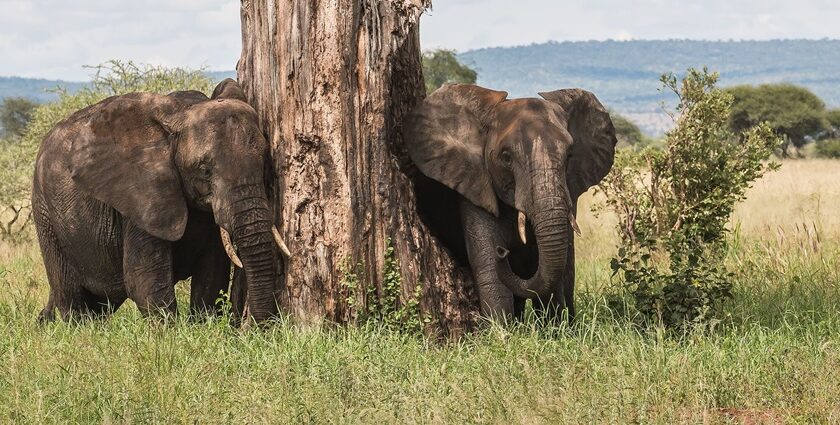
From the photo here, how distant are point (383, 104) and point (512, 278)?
1291 mm

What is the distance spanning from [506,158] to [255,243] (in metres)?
1.54

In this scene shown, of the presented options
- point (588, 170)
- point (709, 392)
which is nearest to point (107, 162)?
point (588, 170)

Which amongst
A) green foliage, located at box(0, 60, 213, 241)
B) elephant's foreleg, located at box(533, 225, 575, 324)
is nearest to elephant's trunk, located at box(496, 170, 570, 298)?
elephant's foreleg, located at box(533, 225, 575, 324)

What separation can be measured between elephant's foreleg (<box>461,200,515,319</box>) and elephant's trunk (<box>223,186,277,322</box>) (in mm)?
1193

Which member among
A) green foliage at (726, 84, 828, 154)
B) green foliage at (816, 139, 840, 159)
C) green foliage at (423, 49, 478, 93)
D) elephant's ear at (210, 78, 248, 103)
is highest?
elephant's ear at (210, 78, 248, 103)

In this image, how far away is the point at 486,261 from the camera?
7.46 meters

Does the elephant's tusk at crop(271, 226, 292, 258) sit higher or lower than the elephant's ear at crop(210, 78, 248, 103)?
lower

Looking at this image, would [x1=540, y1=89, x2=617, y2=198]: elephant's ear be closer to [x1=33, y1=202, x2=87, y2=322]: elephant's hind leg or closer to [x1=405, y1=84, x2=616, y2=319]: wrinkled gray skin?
[x1=405, y1=84, x2=616, y2=319]: wrinkled gray skin

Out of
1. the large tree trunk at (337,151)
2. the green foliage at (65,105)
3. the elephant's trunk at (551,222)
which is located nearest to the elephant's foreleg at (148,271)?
the large tree trunk at (337,151)

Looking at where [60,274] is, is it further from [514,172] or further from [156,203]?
[514,172]

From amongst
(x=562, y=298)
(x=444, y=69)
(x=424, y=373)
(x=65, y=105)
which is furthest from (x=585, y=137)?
(x=444, y=69)

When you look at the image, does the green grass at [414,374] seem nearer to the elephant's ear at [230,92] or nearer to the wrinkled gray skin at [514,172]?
the wrinkled gray skin at [514,172]

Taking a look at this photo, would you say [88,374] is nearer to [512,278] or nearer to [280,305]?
[280,305]

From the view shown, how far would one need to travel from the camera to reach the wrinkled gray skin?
23.2ft
